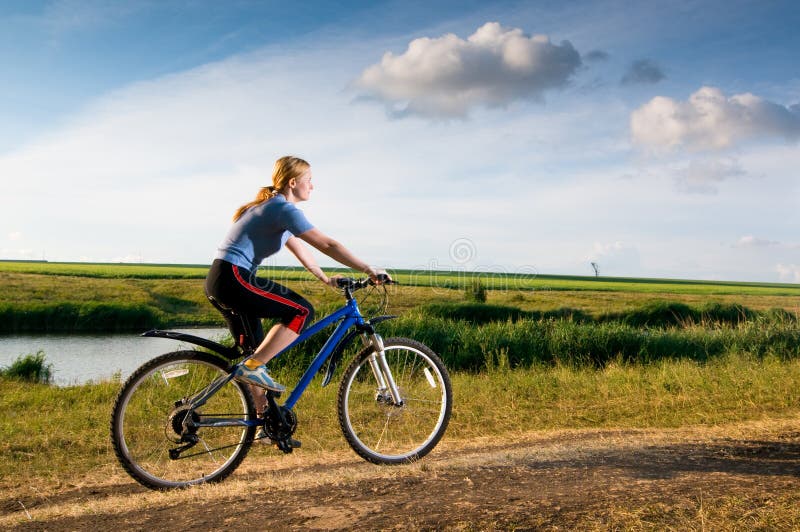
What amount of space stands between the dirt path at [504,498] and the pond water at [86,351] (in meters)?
15.9

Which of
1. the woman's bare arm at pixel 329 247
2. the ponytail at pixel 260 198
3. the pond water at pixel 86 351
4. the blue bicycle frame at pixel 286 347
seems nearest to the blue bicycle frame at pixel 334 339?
the blue bicycle frame at pixel 286 347

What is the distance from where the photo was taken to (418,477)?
456 cm

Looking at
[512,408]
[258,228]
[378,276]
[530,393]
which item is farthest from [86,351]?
[378,276]

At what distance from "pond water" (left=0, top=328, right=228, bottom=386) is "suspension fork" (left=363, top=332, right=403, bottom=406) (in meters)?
15.7

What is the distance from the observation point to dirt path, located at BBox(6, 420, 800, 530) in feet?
12.0

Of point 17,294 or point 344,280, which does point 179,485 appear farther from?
point 17,294

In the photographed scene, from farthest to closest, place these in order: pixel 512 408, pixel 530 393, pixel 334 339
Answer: pixel 530 393 < pixel 512 408 < pixel 334 339

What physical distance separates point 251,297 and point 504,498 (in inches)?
85.5

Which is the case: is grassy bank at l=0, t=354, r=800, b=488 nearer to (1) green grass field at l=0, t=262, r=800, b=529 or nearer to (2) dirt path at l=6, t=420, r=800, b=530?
(1) green grass field at l=0, t=262, r=800, b=529

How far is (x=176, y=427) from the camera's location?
4906mm

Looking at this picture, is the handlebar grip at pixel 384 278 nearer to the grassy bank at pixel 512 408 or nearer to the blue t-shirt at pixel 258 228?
the blue t-shirt at pixel 258 228

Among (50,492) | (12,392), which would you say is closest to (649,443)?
(50,492)

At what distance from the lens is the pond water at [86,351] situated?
74.2 feet

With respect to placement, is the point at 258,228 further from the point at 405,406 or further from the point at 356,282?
the point at 405,406
